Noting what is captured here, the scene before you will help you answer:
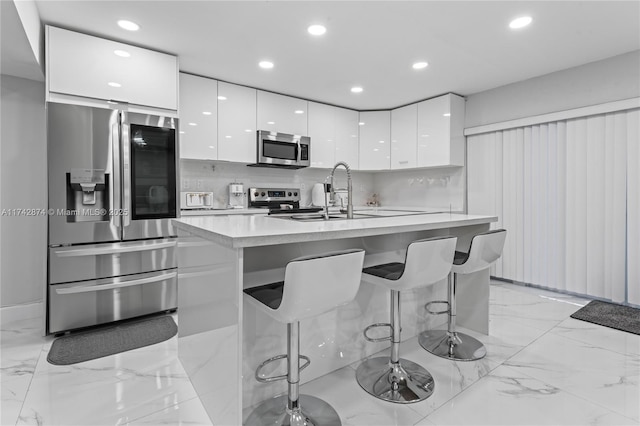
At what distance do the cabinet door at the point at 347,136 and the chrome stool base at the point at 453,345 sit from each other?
287 cm

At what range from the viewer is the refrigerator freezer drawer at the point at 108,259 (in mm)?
2518

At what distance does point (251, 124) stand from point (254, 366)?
2.91 meters

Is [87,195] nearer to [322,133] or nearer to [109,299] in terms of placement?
[109,299]

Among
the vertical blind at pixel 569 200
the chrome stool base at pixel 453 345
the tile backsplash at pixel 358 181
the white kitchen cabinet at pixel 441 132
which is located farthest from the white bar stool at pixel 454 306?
the tile backsplash at pixel 358 181

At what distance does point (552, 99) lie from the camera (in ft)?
11.8

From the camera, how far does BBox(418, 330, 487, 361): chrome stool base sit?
87.8 inches

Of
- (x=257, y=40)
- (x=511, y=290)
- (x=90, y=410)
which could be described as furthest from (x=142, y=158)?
(x=511, y=290)

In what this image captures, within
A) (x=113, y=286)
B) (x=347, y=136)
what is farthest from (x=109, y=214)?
(x=347, y=136)

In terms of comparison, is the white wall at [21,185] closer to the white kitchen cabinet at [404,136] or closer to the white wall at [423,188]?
the white kitchen cabinet at [404,136]

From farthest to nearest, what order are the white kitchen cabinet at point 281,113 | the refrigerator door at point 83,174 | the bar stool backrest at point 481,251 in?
1. the white kitchen cabinet at point 281,113
2. the refrigerator door at point 83,174
3. the bar stool backrest at point 481,251

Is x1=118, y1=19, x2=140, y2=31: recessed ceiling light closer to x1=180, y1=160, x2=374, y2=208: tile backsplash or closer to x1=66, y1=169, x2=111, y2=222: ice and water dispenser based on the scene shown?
x1=66, y1=169, x2=111, y2=222: ice and water dispenser

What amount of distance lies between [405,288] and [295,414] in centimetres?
78

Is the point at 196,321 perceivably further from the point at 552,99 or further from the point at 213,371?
the point at 552,99

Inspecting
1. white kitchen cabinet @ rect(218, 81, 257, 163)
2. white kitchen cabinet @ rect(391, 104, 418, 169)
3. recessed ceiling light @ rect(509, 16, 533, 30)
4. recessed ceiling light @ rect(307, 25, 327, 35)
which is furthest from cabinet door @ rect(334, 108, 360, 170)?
recessed ceiling light @ rect(509, 16, 533, 30)
